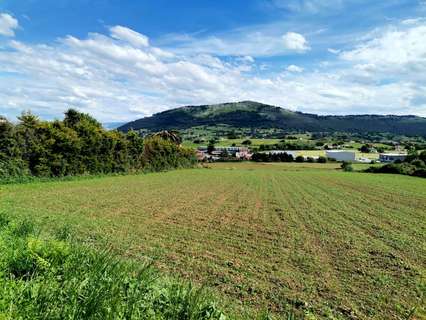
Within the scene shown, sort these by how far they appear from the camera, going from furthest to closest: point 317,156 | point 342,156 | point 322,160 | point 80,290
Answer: point 342,156, point 317,156, point 322,160, point 80,290

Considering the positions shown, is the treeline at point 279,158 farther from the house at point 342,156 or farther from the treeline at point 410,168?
the treeline at point 410,168

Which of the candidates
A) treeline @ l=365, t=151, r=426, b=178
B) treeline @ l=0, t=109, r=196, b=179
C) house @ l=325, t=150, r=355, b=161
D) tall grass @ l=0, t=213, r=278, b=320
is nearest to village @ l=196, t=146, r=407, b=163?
house @ l=325, t=150, r=355, b=161

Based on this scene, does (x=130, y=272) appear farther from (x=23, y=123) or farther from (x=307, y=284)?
(x=23, y=123)

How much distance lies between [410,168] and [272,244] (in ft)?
172

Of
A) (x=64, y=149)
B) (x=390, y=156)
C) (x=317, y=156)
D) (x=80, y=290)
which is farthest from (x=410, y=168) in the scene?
(x=80, y=290)

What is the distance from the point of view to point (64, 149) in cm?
2152

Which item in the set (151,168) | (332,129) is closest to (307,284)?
(151,168)

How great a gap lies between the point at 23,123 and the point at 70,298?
1883 centimetres

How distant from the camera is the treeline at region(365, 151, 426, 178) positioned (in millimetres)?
48356

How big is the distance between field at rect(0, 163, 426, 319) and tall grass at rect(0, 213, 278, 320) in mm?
1662

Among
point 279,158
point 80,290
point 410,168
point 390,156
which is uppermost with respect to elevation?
point 80,290

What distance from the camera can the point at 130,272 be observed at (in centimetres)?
427

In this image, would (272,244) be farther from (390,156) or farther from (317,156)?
(390,156)

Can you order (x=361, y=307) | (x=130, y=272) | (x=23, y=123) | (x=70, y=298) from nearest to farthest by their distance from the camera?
(x=70, y=298), (x=130, y=272), (x=361, y=307), (x=23, y=123)
